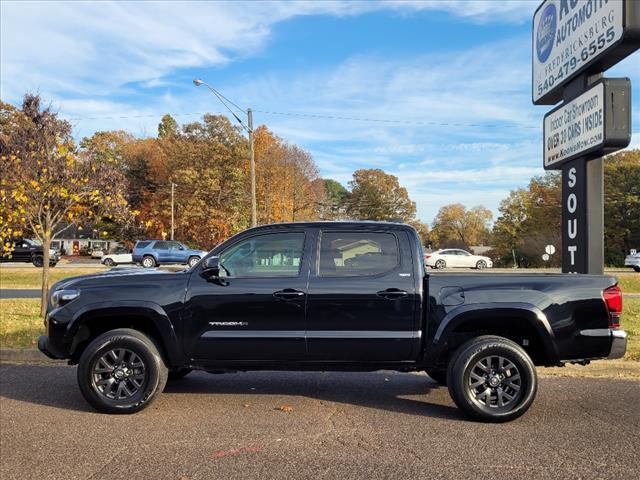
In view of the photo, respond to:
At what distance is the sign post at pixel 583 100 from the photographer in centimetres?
718

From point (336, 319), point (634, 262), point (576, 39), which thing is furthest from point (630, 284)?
point (336, 319)

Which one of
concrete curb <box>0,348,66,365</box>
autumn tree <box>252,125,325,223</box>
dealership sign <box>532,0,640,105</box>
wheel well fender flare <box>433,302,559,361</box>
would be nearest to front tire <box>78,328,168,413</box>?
wheel well fender flare <box>433,302,559,361</box>

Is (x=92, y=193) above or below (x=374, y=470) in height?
above

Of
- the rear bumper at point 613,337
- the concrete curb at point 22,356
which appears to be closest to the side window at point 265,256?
the rear bumper at point 613,337

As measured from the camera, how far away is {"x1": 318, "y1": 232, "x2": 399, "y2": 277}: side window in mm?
5301

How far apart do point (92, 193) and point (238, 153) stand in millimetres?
38743

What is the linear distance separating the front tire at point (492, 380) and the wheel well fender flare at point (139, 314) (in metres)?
2.66

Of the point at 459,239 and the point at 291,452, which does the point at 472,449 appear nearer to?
the point at 291,452

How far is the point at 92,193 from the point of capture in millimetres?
10281

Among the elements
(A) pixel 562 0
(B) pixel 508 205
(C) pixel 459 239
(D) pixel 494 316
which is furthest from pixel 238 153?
(C) pixel 459 239

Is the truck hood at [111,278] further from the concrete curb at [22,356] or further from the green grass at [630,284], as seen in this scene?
the green grass at [630,284]

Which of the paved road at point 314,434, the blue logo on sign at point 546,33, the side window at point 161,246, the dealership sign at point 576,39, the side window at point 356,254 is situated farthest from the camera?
the side window at point 161,246

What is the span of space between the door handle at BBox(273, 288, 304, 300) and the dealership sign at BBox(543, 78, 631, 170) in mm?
4814

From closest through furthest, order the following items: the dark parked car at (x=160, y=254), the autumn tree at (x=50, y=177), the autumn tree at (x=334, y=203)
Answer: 1. the autumn tree at (x=50, y=177)
2. the dark parked car at (x=160, y=254)
3. the autumn tree at (x=334, y=203)
